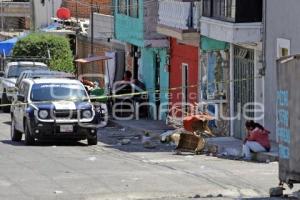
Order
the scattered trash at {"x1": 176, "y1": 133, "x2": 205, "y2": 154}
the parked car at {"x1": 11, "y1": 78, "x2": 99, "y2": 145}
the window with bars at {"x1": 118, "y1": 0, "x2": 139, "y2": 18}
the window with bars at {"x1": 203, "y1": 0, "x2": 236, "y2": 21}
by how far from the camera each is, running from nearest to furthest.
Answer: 1. the scattered trash at {"x1": 176, "y1": 133, "x2": 205, "y2": 154}
2. the parked car at {"x1": 11, "y1": 78, "x2": 99, "y2": 145}
3. the window with bars at {"x1": 203, "y1": 0, "x2": 236, "y2": 21}
4. the window with bars at {"x1": 118, "y1": 0, "x2": 139, "y2": 18}

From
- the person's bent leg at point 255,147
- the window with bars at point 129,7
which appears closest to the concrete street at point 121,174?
the person's bent leg at point 255,147

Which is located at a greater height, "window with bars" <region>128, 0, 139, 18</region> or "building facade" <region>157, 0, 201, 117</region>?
"window with bars" <region>128, 0, 139, 18</region>

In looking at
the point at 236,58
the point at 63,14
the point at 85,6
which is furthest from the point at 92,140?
the point at 85,6

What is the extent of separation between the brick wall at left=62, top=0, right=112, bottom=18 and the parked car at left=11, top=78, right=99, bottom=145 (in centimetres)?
2446

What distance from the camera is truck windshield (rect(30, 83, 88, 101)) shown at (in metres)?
24.1

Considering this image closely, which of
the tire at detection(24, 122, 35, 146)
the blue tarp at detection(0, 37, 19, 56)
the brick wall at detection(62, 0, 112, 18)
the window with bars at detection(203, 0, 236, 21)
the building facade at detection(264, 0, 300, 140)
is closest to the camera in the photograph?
the building facade at detection(264, 0, 300, 140)

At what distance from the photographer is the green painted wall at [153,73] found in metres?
34.2

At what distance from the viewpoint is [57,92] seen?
24312mm

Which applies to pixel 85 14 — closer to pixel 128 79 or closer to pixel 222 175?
pixel 128 79

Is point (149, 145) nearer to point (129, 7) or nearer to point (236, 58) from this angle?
point (236, 58)

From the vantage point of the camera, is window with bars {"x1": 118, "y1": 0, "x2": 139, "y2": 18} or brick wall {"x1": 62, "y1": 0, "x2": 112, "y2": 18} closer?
window with bars {"x1": 118, "y1": 0, "x2": 139, "y2": 18}

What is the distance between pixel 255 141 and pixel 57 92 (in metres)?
6.28

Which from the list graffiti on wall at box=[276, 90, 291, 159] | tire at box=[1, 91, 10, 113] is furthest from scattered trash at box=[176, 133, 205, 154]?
tire at box=[1, 91, 10, 113]

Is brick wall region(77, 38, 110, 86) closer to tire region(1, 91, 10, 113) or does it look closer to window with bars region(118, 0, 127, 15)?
window with bars region(118, 0, 127, 15)
